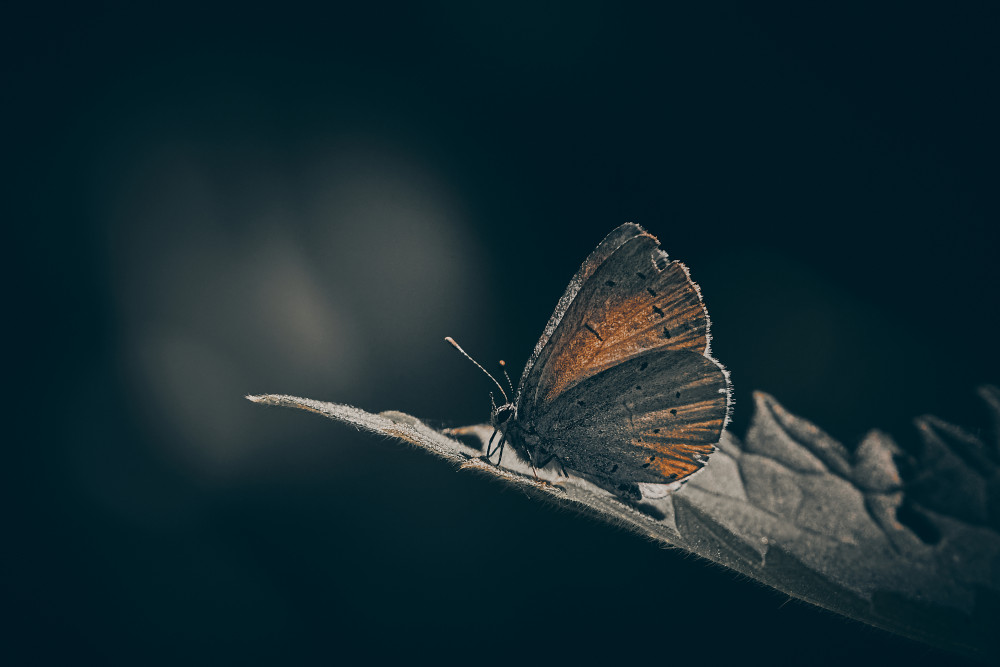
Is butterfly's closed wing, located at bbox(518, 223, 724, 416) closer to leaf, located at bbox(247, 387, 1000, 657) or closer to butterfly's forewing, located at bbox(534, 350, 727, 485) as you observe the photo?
butterfly's forewing, located at bbox(534, 350, 727, 485)

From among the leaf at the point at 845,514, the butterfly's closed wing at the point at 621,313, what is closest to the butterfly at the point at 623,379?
the butterfly's closed wing at the point at 621,313

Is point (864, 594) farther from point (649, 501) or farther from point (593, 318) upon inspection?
point (593, 318)

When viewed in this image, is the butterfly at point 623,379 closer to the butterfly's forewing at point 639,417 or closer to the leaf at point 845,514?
the butterfly's forewing at point 639,417

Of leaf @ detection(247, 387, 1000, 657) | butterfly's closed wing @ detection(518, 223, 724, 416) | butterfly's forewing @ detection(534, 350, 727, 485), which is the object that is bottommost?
leaf @ detection(247, 387, 1000, 657)

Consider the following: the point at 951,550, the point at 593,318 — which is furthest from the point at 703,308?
the point at 951,550

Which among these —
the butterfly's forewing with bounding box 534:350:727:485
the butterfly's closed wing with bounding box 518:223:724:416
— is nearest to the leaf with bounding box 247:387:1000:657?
the butterfly's forewing with bounding box 534:350:727:485

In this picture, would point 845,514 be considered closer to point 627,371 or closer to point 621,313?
point 627,371
